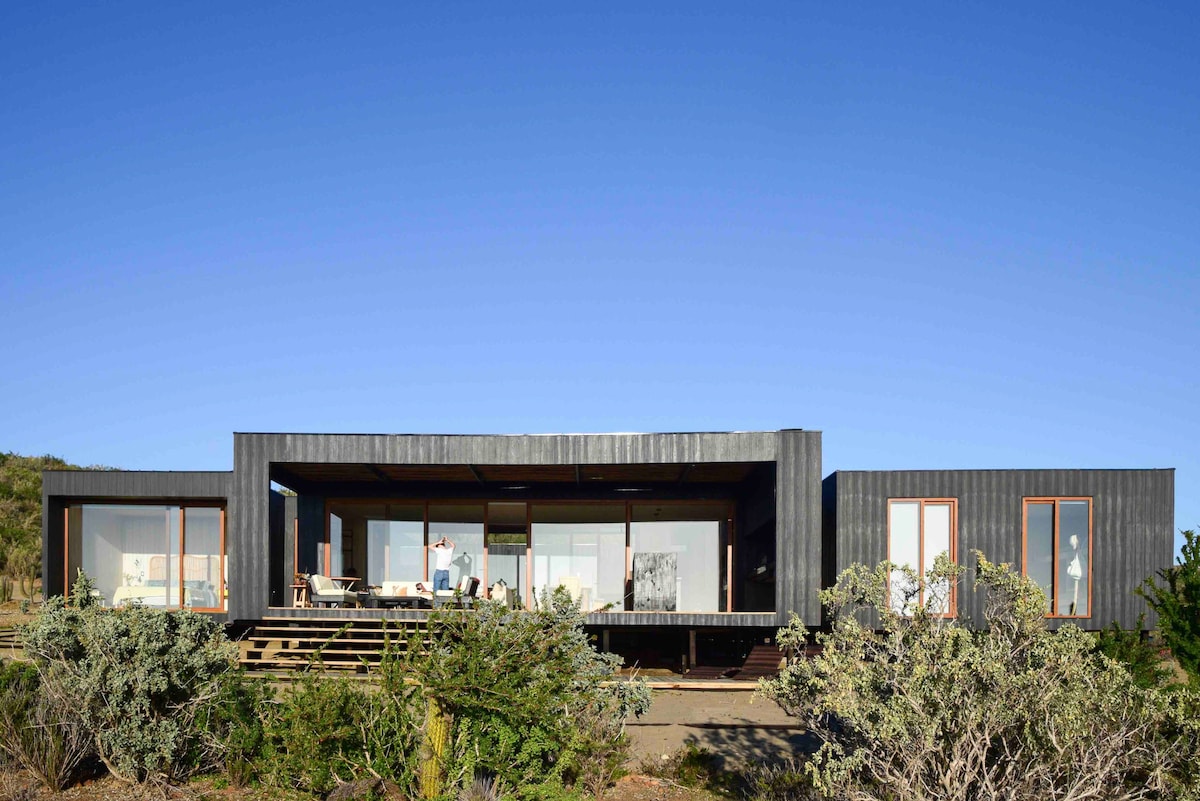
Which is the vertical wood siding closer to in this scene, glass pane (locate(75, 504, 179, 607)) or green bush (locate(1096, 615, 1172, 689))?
glass pane (locate(75, 504, 179, 607))

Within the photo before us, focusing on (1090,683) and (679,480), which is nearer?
(1090,683)

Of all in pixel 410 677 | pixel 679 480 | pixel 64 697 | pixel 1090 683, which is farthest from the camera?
pixel 679 480

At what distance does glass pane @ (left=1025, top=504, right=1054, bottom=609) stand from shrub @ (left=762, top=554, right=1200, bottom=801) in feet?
28.7

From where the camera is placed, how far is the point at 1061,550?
49.8 ft

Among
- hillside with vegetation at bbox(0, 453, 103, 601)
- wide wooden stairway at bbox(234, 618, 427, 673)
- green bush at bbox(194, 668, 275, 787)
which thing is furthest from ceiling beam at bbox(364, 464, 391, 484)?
green bush at bbox(194, 668, 275, 787)

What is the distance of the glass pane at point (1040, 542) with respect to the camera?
15.2 metres

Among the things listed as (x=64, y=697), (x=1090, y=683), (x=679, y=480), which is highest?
(x=679, y=480)

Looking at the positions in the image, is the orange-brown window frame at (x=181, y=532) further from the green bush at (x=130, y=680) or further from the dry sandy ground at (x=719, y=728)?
the green bush at (x=130, y=680)

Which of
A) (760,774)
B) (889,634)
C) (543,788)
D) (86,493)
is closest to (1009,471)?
(760,774)

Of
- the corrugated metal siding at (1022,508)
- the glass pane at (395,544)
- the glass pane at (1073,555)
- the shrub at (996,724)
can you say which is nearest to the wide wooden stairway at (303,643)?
the glass pane at (395,544)

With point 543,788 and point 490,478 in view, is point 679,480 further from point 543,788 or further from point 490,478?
point 543,788

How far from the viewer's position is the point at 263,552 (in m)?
15.3

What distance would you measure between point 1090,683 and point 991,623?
76 cm

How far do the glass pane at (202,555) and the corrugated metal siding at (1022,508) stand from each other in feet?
32.6
